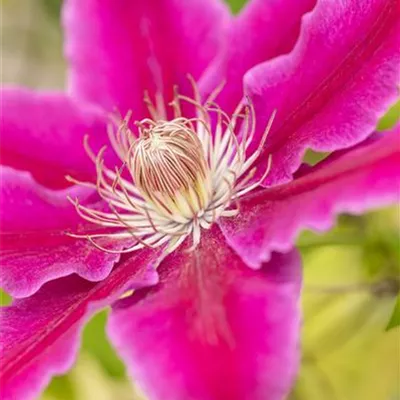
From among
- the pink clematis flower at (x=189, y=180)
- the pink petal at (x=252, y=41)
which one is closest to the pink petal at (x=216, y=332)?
the pink clematis flower at (x=189, y=180)

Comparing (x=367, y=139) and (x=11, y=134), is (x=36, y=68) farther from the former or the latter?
(x=367, y=139)

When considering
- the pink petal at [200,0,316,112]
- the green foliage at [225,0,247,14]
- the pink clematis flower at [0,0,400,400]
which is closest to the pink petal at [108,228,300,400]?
the pink clematis flower at [0,0,400,400]

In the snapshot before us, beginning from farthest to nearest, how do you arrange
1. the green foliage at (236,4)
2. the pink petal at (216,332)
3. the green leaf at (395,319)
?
the green foliage at (236,4)
the green leaf at (395,319)
the pink petal at (216,332)

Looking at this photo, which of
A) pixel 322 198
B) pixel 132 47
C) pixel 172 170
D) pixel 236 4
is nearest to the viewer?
pixel 322 198

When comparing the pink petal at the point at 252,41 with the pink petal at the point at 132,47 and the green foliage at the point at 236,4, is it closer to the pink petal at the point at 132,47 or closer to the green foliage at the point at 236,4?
the pink petal at the point at 132,47

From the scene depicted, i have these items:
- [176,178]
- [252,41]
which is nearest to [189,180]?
[176,178]

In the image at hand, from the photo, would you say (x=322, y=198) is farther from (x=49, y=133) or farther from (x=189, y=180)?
(x=49, y=133)
